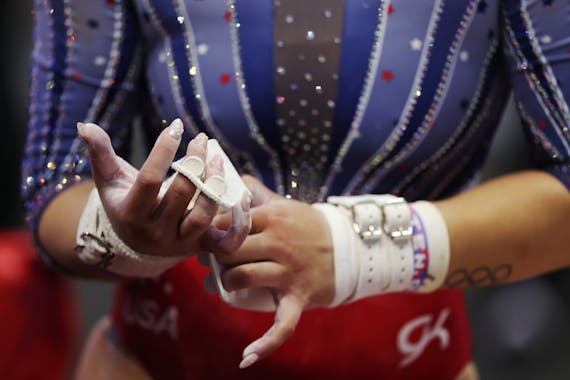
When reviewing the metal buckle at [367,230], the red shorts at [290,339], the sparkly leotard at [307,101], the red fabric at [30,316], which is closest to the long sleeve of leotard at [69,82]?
the sparkly leotard at [307,101]

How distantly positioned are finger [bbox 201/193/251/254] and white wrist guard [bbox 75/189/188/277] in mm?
45

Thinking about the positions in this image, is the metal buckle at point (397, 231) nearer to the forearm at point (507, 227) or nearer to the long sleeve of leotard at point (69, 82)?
the forearm at point (507, 227)

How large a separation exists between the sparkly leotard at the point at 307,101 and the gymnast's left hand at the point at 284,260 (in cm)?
10

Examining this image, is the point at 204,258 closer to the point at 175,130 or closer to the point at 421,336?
the point at 175,130

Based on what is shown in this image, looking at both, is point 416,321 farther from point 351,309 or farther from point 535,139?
point 535,139

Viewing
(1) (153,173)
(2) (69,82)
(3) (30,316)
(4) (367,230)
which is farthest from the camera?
(3) (30,316)

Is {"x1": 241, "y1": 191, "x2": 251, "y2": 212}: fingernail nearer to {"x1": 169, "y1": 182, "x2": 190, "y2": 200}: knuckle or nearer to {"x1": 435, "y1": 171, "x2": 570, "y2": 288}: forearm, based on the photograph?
{"x1": 169, "y1": 182, "x2": 190, "y2": 200}: knuckle

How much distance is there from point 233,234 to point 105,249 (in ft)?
0.35

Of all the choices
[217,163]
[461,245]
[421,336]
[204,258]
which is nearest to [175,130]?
[217,163]

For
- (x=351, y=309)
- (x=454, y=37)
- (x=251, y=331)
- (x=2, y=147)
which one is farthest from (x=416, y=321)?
(x=2, y=147)

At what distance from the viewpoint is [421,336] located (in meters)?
0.86

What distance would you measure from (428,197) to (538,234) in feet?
0.40

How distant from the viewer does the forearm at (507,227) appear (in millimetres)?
723

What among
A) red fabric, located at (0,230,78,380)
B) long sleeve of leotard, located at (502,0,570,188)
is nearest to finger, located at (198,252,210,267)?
long sleeve of leotard, located at (502,0,570,188)
